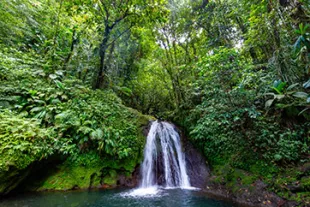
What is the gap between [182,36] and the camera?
1011cm

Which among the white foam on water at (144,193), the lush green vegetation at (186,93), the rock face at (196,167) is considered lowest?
the white foam on water at (144,193)

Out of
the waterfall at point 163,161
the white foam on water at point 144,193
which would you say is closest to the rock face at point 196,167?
the waterfall at point 163,161

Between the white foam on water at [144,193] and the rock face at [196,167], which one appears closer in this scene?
the white foam on water at [144,193]

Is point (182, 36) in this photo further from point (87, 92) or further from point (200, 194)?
point (200, 194)

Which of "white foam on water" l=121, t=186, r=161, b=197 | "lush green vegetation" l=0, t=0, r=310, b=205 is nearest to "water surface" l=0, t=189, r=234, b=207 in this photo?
"white foam on water" l=121, t=186, r=161, b=197

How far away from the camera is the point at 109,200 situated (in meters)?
4.19

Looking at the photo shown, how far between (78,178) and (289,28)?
25.7ft

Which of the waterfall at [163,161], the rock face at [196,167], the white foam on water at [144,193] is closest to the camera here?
the white foam on water at [144,193]

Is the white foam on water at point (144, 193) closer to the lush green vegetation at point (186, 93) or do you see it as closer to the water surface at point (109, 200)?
the water surface at point (109, 200)

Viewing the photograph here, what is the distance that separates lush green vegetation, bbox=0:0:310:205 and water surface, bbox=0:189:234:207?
773mm

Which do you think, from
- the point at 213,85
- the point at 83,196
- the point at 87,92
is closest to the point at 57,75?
the point at 87,92

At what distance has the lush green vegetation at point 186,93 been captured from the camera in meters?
4.25

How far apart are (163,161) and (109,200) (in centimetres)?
273

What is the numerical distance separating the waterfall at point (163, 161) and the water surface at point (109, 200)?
40.2 inches
